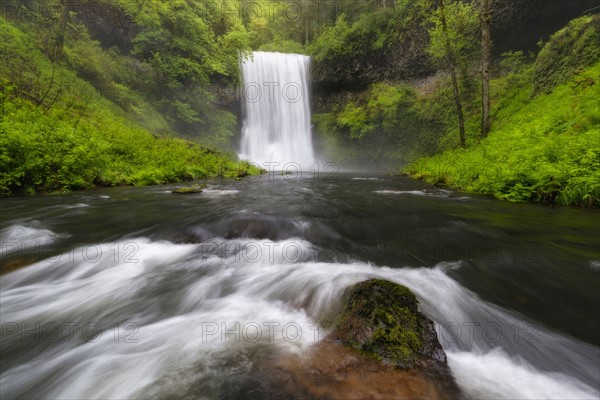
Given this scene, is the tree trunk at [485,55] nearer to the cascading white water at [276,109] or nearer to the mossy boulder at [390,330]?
the mossy boulder at [390,330]

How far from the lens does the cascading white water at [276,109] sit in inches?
1179

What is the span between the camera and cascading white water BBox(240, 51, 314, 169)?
30.0 metres

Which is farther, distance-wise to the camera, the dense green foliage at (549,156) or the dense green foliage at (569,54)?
the dense green foliage at (569,54)

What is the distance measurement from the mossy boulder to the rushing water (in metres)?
0.20

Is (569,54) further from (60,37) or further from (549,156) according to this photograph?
(60,37)

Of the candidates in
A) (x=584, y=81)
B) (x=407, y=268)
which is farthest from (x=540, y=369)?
(x=584, y=81)

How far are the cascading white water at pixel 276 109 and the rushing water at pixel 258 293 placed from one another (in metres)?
24.0

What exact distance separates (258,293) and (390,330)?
65.5 inches

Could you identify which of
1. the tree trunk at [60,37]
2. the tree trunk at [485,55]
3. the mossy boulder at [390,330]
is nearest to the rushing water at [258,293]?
the mossy boulder at [390,330]

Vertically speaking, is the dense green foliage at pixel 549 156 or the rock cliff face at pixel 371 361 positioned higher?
the dense green foliage at pixel 549 156

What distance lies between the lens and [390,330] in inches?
78.7

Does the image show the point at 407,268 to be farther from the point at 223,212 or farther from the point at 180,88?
the point at 180,88

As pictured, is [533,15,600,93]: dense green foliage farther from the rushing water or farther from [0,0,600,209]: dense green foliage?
the rushing water

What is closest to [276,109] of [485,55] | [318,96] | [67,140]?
[318,96]
